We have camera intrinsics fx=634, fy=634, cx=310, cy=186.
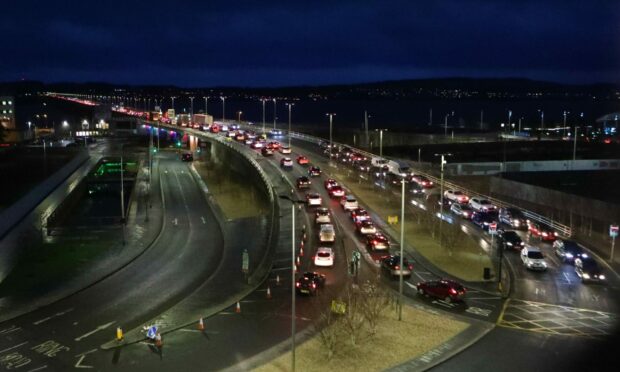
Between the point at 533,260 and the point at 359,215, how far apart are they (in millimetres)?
13426

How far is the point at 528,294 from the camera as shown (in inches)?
1107

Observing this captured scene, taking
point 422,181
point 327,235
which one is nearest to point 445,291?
point 327,235

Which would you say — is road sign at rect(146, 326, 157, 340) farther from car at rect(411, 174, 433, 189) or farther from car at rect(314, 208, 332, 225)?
car at rect(411, 174, 433, 189)

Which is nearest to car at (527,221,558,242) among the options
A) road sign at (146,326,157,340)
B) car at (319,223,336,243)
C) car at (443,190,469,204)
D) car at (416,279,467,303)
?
car at (443,190,469,204)

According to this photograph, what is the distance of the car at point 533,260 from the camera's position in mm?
31938

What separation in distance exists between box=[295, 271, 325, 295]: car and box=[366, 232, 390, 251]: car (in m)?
7.48

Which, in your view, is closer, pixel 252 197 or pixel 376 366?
pixel 376 366

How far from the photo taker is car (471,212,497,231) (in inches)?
1632

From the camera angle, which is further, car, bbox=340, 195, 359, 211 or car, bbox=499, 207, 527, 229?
car, bbox=340, 195, 359, 211

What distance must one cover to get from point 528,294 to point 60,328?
64.2 ft

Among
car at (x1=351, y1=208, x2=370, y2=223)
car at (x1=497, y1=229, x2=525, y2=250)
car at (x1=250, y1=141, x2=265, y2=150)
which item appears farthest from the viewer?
car at (x1=250, y1=141, x2=265, y2=150)

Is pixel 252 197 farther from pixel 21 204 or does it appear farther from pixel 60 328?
pixel 60 328

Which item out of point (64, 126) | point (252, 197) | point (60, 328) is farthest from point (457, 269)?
point (64, 126)

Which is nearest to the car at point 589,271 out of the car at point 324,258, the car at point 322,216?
the car at point 324,258
